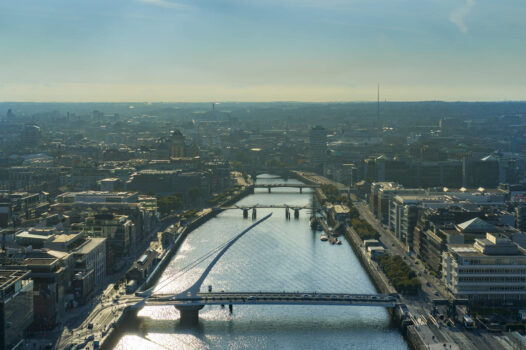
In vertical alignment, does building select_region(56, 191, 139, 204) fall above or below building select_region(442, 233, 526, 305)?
above

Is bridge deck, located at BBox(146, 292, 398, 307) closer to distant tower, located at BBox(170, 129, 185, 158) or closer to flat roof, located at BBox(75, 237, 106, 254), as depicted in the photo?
flat roof, located at BBox(75, 237, 106, 254)

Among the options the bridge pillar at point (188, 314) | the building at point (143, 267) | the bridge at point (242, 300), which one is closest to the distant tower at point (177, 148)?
the building at point (143, 267)

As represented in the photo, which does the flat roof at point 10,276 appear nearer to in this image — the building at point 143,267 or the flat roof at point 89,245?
the flat roof at point 89,245

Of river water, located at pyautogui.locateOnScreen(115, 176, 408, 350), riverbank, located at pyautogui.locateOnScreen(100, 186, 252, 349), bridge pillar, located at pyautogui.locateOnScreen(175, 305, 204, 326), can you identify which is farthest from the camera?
bridge pillar, located at pyautogui.locateOnScreen(175, 305, 204, 326)

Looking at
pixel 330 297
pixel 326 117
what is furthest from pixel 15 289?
pixel 326 117

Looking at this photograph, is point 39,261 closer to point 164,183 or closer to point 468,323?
point 468,323

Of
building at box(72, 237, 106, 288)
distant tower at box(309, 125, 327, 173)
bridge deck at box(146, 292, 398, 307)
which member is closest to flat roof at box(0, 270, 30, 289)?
bridge deck at box(146, 292, 398, 307)

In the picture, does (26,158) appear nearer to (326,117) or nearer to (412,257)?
(412,257)
